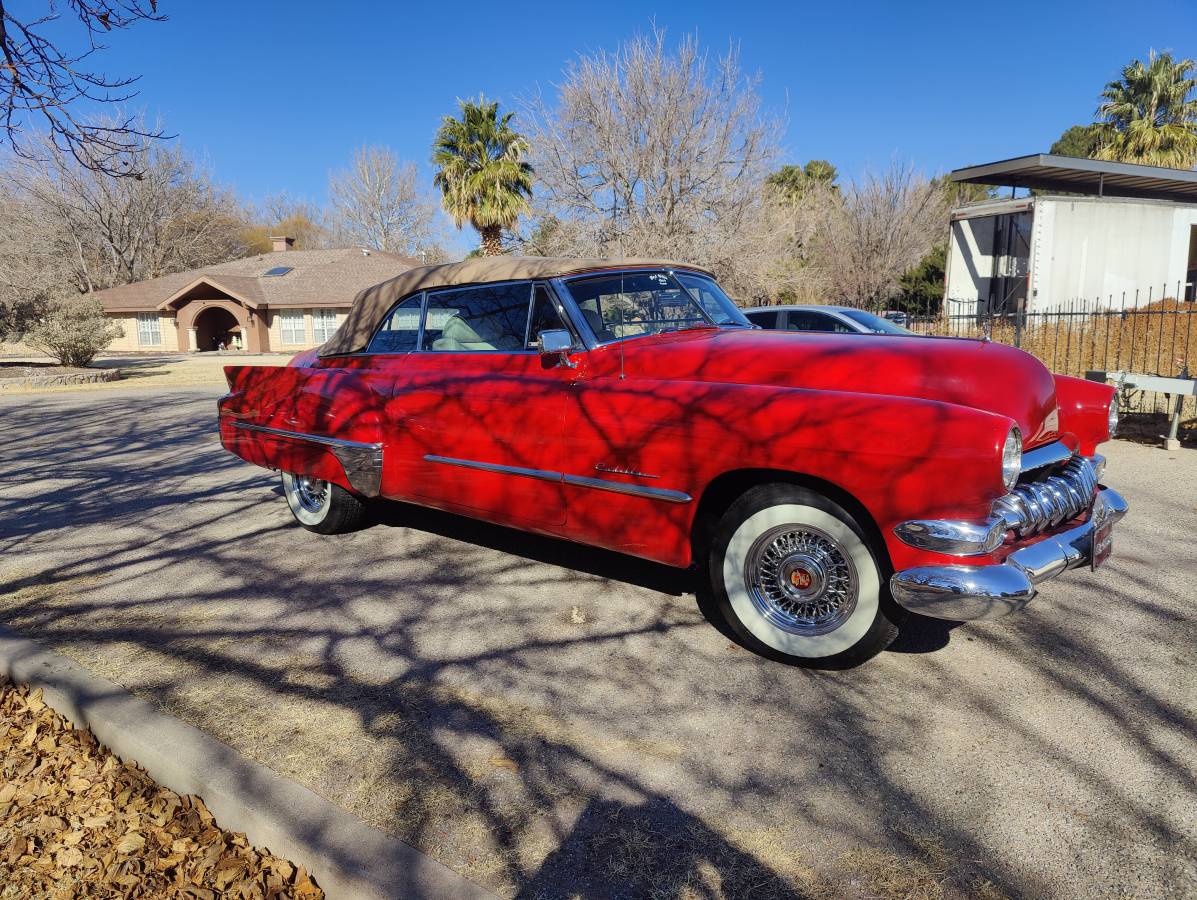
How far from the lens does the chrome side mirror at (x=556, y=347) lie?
366 cm

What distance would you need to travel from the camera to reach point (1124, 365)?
1030cm

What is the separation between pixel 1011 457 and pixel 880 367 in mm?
704

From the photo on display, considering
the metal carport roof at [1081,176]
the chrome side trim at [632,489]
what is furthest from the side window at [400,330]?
the metal carport roof at [1081,176]

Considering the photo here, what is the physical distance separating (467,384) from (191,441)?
6818mm

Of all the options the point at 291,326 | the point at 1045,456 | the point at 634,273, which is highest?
the point at 634,273

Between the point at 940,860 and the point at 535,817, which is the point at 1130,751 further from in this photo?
the point at 535,817

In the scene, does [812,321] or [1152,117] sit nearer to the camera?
[812,321]

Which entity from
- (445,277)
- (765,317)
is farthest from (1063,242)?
(445,277)

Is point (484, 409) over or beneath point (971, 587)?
over

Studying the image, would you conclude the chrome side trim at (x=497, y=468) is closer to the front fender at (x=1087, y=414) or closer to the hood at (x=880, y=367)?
the hood at (x=880, y=367)

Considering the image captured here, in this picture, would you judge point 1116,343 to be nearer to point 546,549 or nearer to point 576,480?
point 546,549

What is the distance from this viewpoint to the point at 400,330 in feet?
15.8

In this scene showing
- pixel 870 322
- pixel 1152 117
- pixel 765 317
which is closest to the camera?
pixel 870 322

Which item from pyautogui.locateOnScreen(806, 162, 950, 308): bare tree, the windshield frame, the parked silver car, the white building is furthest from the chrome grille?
pyautogui.locateOnScreen(806, 162, 950, 308): bare tree
